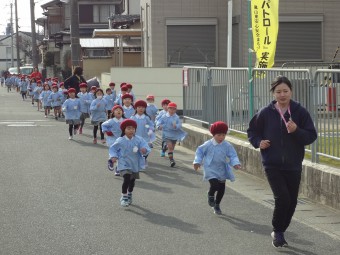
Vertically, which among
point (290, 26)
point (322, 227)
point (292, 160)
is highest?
point (290, 26)

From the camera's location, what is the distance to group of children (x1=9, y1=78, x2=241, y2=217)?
9.53 meters

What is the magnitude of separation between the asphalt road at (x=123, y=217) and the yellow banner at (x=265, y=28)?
2542mm

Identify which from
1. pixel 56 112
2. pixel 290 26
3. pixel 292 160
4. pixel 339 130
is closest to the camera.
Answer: pixel 292 160

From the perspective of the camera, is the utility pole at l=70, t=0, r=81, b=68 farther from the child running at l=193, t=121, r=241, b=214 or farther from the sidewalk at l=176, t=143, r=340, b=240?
the child running at l=193, t=121, r=241, b=214

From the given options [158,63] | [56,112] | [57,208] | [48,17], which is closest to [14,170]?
[57,208]

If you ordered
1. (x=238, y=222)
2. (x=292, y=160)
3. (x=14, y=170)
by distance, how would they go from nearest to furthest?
(x=292, y=160), (x=238, y=222), (x=14, y=170)

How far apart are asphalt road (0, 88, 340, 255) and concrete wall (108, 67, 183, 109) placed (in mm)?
12211

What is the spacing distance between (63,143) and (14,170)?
5.00m

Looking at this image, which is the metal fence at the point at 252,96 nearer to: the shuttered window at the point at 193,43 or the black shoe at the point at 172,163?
the black shoe at the point at 172,163

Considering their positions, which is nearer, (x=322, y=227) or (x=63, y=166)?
(x=322, y=227)

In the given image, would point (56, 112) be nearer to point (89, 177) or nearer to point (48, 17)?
point (89, 177)

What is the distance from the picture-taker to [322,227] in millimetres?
8609

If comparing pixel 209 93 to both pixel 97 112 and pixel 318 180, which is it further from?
pixel 318 180

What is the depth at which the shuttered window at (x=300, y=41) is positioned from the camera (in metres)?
31.5
